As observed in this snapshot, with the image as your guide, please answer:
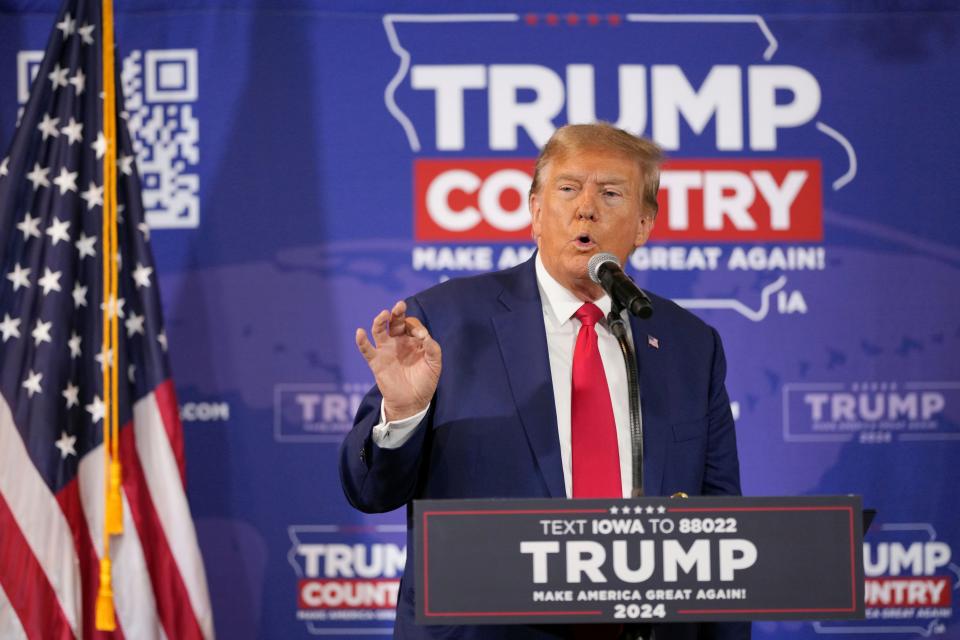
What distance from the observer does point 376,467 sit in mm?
1780

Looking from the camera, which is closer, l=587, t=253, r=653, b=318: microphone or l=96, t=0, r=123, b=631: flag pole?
l=587, t=253, r=653, b=318: microphone

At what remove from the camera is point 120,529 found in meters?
2.95

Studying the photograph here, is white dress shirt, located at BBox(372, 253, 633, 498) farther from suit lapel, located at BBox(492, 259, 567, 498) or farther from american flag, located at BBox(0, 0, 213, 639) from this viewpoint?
american flag, located at BBox(0, 0, 213, 639)

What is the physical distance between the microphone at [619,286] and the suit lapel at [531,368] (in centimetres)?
31

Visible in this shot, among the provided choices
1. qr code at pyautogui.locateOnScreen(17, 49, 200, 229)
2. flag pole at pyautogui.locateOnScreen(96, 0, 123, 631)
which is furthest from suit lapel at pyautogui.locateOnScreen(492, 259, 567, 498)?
qr code at pyautogui.locateOnScreen(17, 49, 200, 229)

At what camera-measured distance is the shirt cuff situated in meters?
1.75

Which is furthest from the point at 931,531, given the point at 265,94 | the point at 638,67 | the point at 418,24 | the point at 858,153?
the point at 265,94

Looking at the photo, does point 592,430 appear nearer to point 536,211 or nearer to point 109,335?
point 536,211

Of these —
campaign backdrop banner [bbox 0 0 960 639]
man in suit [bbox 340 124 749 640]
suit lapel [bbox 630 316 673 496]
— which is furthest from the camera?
campaign backdrop banner [bbox 0 0 960 639]

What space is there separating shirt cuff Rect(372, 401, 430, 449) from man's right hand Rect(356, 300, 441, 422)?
1 cm

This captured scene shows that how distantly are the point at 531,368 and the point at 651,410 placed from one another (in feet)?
0.77

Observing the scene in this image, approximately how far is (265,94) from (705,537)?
2.56m

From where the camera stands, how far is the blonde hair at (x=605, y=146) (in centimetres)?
213

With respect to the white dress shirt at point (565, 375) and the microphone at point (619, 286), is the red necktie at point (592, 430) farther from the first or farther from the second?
the microphone at point (619, 286)
